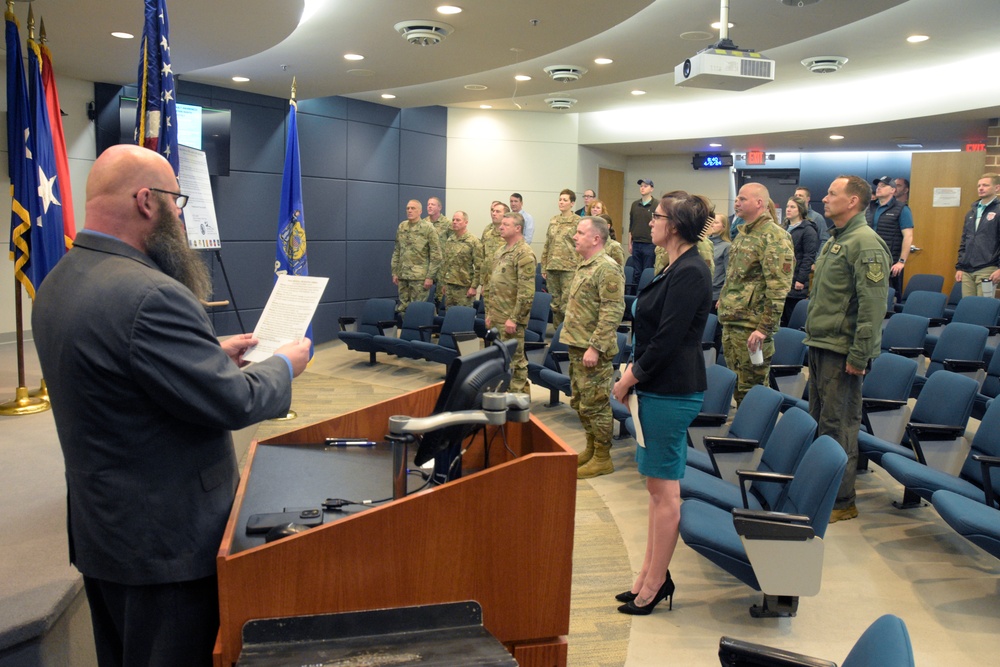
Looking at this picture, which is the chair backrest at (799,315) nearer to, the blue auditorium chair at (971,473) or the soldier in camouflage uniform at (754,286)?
the soldier in camouflage uniform at (754,286)

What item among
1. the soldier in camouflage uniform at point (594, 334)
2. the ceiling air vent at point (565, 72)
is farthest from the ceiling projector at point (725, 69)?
the ceiling air vent at point (565, 72)

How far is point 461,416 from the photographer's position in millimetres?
1559

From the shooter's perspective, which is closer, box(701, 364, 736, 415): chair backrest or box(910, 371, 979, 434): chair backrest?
box(910, 371, 979, 434): chair backrest

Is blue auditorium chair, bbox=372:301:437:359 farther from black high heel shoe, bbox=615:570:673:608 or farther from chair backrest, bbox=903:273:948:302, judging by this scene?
chair backrest, bbox=903:273:948:302

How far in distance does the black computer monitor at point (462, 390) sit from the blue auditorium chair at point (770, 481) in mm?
1685

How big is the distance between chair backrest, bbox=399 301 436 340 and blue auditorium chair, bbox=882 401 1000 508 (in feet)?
15.9

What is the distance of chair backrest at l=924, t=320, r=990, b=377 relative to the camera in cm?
497

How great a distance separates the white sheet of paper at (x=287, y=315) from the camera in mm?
1758

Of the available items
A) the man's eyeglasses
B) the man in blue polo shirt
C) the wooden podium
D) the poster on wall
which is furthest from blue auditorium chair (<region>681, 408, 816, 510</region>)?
the man in blue polo shirt

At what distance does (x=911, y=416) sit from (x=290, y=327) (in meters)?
3.62

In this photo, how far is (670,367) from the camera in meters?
2.84

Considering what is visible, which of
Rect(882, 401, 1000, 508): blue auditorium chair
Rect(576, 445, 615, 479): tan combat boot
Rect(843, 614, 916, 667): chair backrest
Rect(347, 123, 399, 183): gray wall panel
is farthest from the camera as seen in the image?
Rect(347, 123, 399, 183): gray wall panel

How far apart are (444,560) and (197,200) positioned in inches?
172

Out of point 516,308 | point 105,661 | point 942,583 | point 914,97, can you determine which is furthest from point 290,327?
point 914,97
